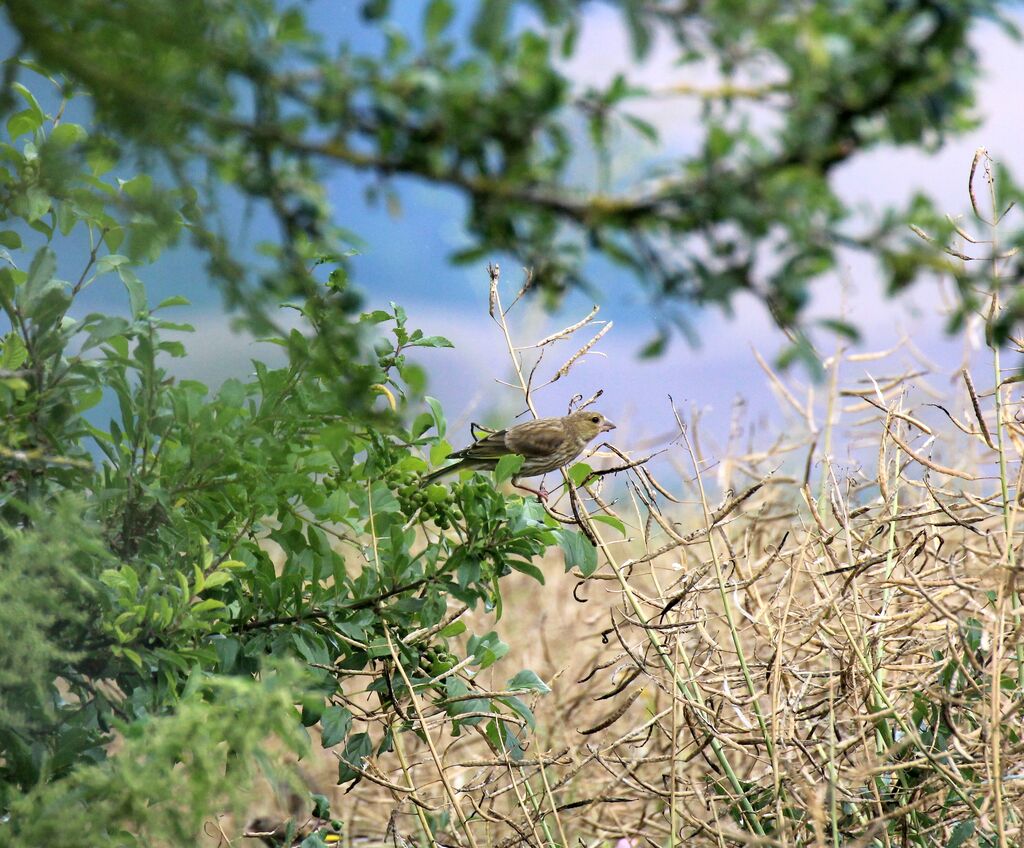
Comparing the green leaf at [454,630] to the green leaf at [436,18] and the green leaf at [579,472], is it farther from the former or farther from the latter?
the green leaf at [436,18]

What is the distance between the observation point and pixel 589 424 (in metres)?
2.77

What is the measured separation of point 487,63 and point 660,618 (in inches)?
43.7

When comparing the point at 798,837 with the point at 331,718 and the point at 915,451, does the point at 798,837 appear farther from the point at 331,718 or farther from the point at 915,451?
the point at 331,718

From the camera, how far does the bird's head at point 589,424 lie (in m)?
2.62

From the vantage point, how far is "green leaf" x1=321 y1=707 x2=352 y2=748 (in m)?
1.71

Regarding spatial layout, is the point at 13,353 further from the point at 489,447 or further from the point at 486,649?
the point at 489,447

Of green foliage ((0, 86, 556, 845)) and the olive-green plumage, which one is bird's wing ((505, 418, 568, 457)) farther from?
green foliage ((0, 86, 556, 845))

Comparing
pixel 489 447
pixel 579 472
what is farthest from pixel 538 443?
pixel 579 472

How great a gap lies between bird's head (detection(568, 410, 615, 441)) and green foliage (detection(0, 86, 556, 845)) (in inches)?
29.0

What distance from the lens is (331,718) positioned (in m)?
1.75

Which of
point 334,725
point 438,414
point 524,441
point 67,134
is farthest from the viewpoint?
point 524,441

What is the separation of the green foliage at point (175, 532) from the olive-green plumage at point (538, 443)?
327 mm

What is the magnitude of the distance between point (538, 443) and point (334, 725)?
0.98m

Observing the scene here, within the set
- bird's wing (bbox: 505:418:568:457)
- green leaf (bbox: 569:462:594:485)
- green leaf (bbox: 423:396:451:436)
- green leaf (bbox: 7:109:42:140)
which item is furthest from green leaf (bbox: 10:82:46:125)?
bird's wing (bbox: 505:418:568:457)
